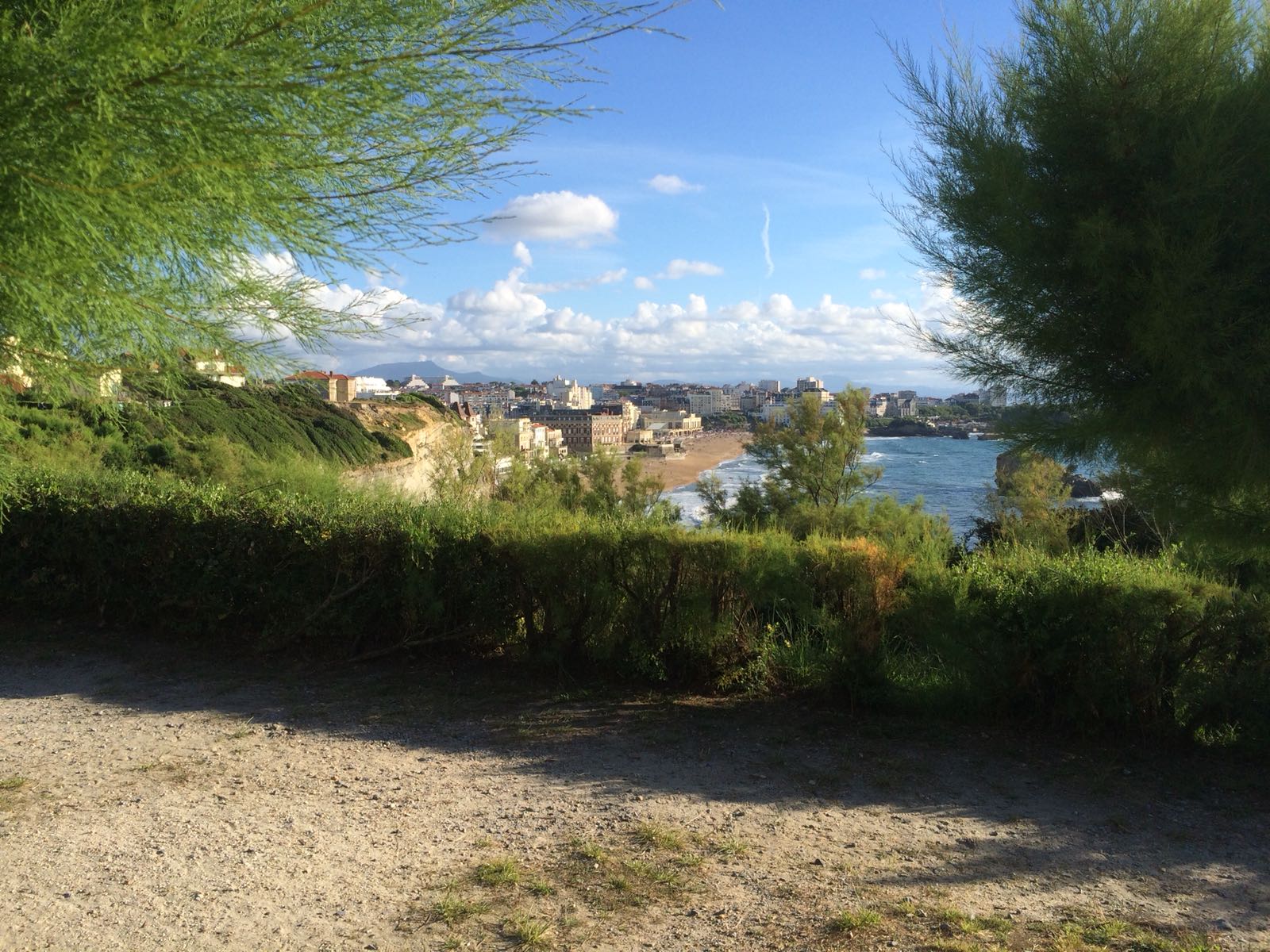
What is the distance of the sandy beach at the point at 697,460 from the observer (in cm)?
7388

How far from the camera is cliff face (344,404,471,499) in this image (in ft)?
104

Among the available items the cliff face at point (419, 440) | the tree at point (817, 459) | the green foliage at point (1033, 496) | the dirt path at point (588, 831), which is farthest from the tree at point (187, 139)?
the tree at point (817, 459)

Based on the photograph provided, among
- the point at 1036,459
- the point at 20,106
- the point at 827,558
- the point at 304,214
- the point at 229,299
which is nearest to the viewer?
the point at 20,106

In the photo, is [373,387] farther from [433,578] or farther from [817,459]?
[433,578]

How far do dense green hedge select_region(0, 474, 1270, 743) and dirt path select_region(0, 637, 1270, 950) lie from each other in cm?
42

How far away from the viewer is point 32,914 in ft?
11.4

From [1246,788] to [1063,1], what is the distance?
4.20 metres

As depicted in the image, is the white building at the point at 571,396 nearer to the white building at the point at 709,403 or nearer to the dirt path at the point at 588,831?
the white building at the point at 709,403

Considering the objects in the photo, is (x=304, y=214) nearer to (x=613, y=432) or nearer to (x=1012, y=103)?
(x=1012, y=103)

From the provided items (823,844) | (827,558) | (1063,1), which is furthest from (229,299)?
(827,558)

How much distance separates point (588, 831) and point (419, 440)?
153ft

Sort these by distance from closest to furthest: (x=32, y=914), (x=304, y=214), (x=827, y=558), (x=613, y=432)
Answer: (x=304, y=214)
(x=32, y=914)
(x=827, y=558)
(x=613, y=432)

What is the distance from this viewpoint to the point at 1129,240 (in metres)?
3.63

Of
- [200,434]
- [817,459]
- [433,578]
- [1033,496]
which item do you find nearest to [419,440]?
[817,459]
